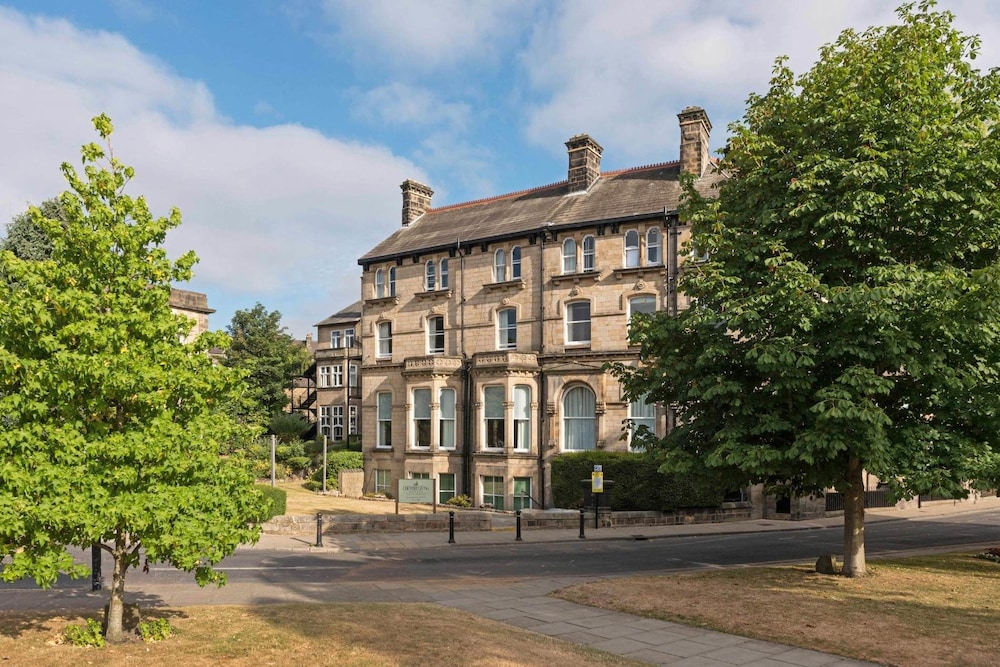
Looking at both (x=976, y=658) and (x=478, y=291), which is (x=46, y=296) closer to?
(x=976, y=658)

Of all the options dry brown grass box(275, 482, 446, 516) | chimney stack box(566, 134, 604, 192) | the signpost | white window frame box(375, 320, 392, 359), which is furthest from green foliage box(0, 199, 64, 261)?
chimney stack box(566, 134, 604, 192)

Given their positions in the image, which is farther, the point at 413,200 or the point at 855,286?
the point at 413,200

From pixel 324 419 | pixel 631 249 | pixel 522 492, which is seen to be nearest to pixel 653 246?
pixel 631 249

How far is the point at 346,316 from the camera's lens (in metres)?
55.1

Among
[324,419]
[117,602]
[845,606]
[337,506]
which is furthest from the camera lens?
[324,419]

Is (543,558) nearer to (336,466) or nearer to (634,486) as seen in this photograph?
(634,486)

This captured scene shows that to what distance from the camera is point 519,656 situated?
9.12 metres

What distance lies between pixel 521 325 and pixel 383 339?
9.38 meters

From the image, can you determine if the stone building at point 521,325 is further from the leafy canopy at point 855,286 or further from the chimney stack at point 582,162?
the leafy canopy at point 855,286

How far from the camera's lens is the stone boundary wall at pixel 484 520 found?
23.7 metres

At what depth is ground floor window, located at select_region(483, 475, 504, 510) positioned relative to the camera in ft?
113

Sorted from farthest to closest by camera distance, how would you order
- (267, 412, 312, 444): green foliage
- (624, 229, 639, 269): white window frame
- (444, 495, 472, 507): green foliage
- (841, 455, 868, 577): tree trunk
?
(267, 412, 312, 444): green foliage < (444, 495, 472, 507): green foliage < (624, 229, 639, 269): white window frame < (841, 455, 868, 577): tree trunk

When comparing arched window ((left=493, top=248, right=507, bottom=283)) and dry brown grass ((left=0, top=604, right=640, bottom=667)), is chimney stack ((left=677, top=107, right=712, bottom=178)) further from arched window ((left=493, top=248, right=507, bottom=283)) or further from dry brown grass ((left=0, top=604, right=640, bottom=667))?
dry brown grass ((left=0, top=604, right=640, bottom=667))

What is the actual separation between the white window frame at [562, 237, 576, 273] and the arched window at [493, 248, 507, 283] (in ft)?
10.9
